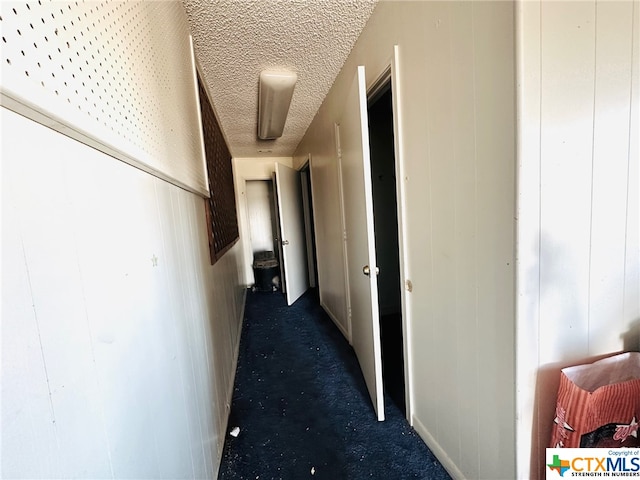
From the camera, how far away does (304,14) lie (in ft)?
5.16

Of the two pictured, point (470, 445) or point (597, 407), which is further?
point (470, 445)

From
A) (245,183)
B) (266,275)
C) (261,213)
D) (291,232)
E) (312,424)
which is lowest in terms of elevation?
(312,424)

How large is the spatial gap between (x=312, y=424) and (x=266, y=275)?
3.00m

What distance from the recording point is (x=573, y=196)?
0.91 meters

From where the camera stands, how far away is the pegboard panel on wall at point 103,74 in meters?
0.40

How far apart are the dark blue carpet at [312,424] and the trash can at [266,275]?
1821 millimetres

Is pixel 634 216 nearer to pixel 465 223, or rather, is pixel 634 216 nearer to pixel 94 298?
pixel 465 223

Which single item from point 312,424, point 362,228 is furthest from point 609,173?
point 312,424

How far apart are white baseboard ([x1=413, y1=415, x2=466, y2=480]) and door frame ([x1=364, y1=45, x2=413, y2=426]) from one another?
0.21 feet

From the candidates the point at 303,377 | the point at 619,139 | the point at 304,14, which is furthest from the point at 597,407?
the point at 304,14

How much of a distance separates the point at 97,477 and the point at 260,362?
79.5 inches

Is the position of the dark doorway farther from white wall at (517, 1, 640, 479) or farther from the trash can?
the trash can

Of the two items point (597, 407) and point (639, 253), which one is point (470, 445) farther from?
point (639, 253)

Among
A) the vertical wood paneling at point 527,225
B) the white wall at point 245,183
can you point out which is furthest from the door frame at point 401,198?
the white wall at point 245,183
